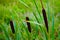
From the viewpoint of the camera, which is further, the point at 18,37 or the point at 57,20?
the point at 57,20

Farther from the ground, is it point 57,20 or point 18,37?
point 18,37

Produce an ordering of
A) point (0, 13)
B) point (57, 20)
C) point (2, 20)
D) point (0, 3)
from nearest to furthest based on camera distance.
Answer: point (57, 20)
point (2, 20)
point (0, 13)
point (0, 3)

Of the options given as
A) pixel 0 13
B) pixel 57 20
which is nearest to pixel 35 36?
pixel 57 20

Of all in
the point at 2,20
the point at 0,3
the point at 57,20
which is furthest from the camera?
the point at 0,3

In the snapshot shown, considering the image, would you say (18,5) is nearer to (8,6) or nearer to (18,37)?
(8,6)

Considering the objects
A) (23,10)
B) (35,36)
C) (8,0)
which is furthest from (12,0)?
(35,36)

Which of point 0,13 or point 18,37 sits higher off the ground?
point 18,37

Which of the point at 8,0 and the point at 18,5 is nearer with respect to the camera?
the point at 18,5

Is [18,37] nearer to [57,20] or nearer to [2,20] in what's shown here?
[57,20]

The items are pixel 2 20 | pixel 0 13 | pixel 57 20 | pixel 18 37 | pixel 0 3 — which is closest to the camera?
pixel 18 37
